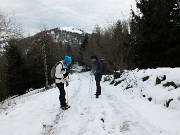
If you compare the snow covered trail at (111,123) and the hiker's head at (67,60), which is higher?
the hiker's head at (67,60)

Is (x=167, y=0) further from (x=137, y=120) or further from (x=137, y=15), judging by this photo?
(x=137, y=120)

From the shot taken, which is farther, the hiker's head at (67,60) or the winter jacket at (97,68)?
the winter jacket at (97,68)

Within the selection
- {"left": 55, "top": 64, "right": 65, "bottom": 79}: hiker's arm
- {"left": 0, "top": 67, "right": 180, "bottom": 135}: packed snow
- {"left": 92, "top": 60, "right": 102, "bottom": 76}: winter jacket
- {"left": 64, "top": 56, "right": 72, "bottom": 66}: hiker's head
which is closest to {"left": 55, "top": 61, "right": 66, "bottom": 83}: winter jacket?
{"left": 55, "top": 64, "right": 65, "bottom": 79}: hiker's arm

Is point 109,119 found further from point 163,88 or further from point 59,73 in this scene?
point 163,88

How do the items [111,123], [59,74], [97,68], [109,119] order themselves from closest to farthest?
[111,123], [109,119], [59,74], [97,68]

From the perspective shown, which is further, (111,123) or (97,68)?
(97,68)

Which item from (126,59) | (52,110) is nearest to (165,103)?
(52,110)

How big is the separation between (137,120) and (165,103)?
1.94 m

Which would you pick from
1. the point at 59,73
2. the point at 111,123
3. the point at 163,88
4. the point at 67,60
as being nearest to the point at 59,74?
the point at 59,73

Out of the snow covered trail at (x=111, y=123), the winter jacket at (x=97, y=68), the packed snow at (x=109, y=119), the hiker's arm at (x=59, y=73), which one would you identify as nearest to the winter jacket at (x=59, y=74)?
the hiker's arm at (x=59, y=73)

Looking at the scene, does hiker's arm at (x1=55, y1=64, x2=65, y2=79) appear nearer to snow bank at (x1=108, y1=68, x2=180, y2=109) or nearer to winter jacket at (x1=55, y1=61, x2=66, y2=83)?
winter jacket at (x1=55, y1=61, x2=66, y2=83)

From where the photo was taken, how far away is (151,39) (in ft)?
72.7

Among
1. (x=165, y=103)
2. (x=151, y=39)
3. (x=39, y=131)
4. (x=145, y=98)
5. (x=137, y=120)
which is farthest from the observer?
(x=151, y=39)

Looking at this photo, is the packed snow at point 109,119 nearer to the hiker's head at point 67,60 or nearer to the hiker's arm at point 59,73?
the hiker's arm at point 59,73
